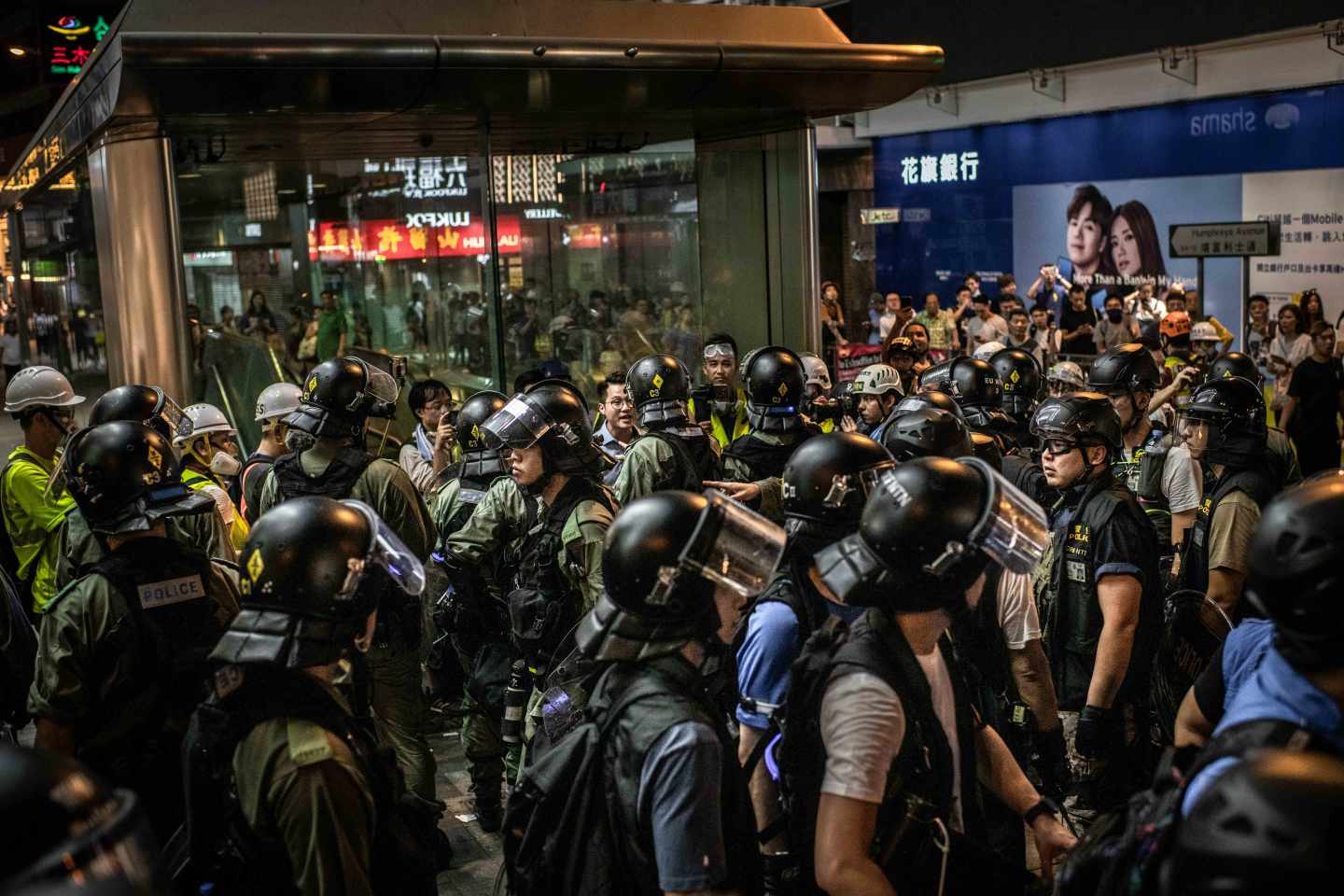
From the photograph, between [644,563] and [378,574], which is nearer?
[644,563]

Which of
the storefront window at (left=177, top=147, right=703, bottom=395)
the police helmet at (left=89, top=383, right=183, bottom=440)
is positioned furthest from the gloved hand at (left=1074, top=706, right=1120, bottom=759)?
the storefront window at (left=177, top=147, right=703, bottom=395)

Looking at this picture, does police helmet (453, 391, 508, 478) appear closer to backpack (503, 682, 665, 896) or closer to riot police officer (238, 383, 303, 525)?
riot police officer (238, 383, 303, 525)

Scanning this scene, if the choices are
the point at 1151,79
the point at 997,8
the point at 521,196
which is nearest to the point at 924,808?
the point at 521,196

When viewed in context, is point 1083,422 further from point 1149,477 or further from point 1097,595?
point 1149,477

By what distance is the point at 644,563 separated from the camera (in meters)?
3.12

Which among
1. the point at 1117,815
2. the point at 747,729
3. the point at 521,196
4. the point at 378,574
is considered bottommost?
the point at 747,729

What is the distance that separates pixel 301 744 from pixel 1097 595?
11.5 feet

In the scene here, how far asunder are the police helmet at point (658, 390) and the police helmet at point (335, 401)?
173 centimetres

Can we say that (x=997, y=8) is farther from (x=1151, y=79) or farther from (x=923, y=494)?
(x=923, y=494)

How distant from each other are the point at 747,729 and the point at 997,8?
59.7 ft

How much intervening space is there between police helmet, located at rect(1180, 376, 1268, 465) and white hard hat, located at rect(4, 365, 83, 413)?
576 centimetres

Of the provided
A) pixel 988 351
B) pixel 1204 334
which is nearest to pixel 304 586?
pixel 988 351

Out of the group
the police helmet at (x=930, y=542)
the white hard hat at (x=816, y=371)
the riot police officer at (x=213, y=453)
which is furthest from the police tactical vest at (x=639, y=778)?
the white hard hat at (x=816, y=371)

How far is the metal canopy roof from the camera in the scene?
8984mm
